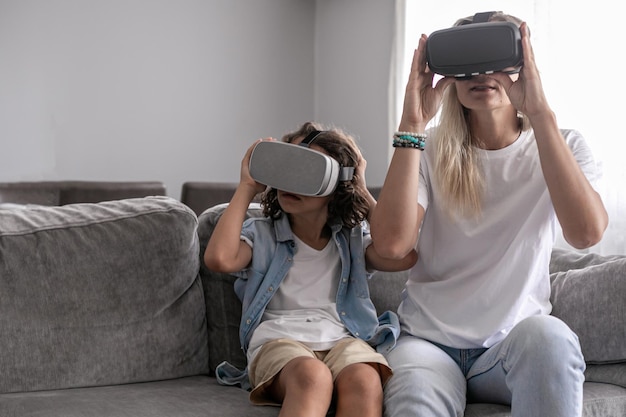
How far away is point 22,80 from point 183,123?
→ 90 cm

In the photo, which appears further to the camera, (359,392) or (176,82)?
(176,82)

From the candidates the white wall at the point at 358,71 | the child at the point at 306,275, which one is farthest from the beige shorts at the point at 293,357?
the white wall at the point at 358,71

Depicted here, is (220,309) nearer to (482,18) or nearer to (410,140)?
(410,140)

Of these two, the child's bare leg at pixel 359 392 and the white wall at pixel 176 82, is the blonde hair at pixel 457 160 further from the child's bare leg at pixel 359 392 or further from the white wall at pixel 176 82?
the white wall at pixel 176 82

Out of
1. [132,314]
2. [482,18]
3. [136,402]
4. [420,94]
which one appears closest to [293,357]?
[136,402]

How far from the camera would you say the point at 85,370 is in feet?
5.45

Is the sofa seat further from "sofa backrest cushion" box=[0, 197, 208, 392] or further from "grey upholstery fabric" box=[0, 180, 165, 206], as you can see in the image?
"grey upholstery fabric" box=[0, 180, 165, 206]

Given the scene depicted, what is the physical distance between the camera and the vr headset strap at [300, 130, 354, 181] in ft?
5.63

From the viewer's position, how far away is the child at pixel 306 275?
5.04ft

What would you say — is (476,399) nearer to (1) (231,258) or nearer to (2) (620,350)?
(2) (620,350)

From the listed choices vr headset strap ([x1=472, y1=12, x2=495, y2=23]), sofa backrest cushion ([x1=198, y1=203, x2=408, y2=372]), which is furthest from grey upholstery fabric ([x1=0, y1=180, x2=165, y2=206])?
vr headset strap ([x1=472, y1=12, x2=495, y2=23])

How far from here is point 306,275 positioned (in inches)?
68.2

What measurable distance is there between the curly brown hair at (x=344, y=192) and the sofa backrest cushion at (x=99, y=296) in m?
0.26

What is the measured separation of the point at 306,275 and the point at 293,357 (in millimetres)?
268
